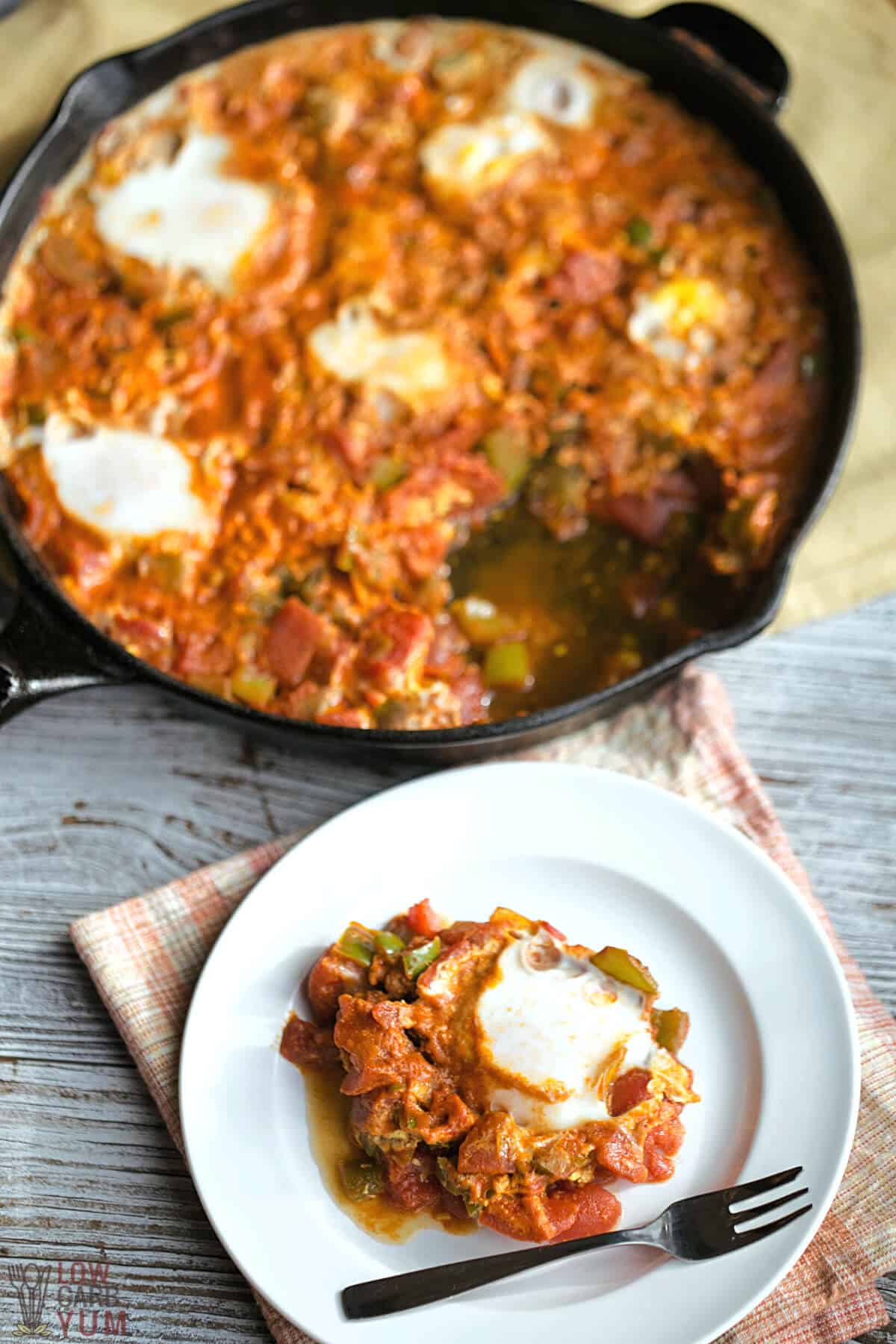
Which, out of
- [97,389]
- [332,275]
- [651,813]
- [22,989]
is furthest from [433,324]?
[22,989]

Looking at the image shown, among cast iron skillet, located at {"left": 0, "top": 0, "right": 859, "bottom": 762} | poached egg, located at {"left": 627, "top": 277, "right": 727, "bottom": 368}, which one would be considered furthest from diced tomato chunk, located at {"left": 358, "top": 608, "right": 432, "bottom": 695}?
poached egg, located at {"left": 627, "top": 277, "right": 727, "bottom": 368}

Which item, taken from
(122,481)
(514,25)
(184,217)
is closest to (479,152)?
(514,25)

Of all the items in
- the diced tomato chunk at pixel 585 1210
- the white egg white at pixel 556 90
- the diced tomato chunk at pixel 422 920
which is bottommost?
the diced tomato chunk at pixel 585 1210

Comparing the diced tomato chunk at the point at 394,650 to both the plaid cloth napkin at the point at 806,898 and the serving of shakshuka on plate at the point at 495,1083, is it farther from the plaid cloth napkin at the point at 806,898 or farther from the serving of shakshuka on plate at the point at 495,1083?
the serving of shakshuka on plate at the point at 495,1083

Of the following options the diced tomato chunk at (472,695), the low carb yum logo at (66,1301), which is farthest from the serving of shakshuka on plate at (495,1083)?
the diced tomato chunk at (472,695)

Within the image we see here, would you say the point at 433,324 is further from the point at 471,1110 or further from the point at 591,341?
the point at 471,1110

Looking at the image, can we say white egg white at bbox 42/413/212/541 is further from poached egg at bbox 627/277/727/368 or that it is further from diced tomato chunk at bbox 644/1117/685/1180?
diced tomato chunk at bbox 644/1117/685/1180
